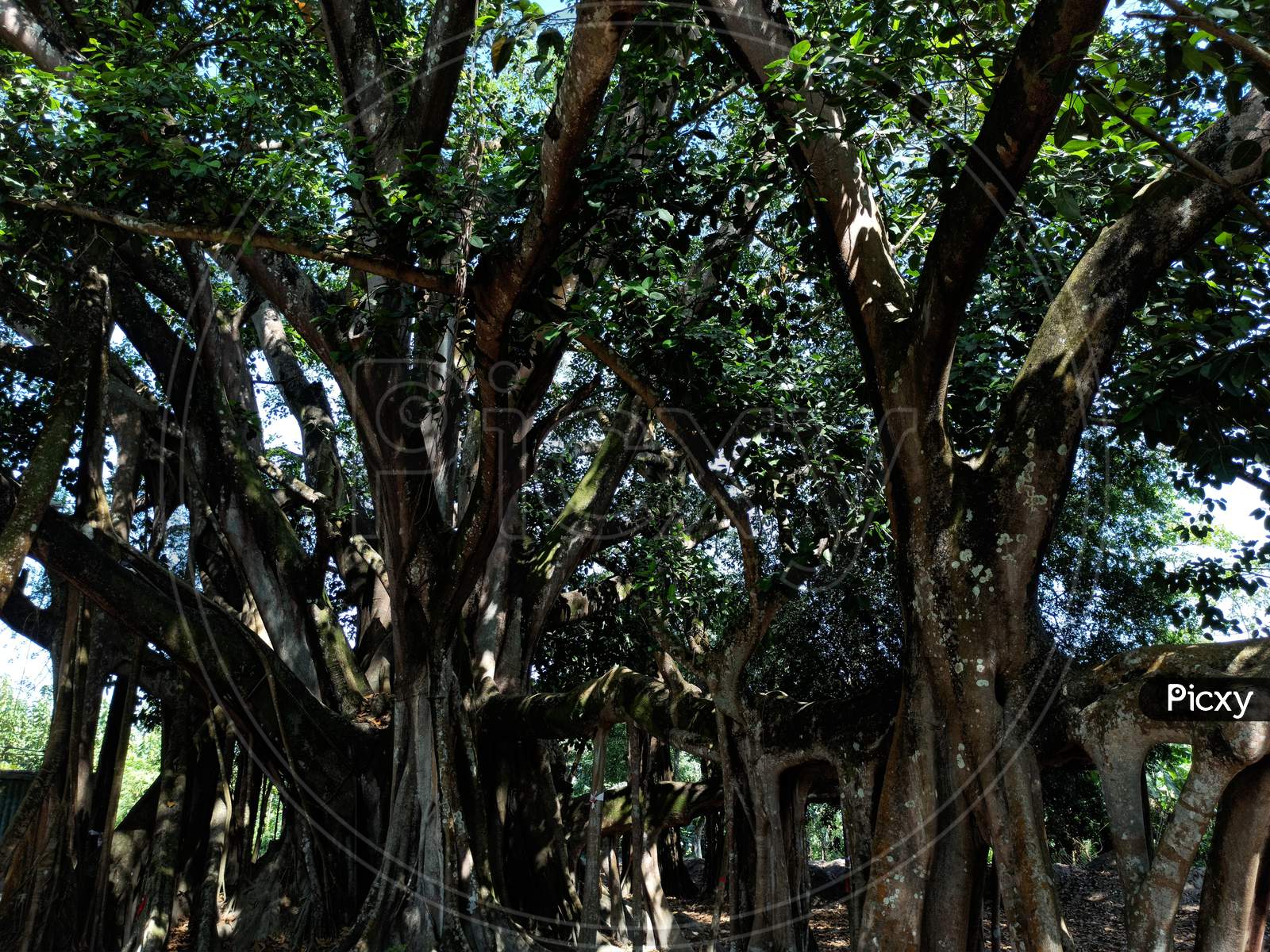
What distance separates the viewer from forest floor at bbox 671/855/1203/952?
26.3ft

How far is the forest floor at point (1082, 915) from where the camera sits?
802 cm

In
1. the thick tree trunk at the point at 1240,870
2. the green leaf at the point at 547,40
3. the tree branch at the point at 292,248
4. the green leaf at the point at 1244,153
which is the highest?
the green leaf at the point at 547,40

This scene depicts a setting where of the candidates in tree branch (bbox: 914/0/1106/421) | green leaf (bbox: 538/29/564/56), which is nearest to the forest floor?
tree branch (bbox: 914/0/1106/421)

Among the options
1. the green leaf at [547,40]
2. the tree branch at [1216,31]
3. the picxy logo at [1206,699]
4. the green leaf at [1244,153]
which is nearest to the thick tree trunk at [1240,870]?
the picxy logo at [1206,699]

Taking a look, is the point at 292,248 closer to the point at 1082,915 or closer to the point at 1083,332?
the point at 1083,332

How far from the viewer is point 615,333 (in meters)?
5.09

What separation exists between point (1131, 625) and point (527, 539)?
191 inches

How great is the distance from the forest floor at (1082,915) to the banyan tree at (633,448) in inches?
37.1

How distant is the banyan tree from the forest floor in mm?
943

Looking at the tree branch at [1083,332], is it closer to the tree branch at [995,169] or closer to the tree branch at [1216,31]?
the tree branch at [995,169]

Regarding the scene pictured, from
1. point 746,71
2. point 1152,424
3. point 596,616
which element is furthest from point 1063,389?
point 596,616

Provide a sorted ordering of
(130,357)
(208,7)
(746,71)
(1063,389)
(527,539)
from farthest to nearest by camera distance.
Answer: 1. (130,357)
2. (527,539)
3. (208,7)
4. (746,71)
5. (1063,389)

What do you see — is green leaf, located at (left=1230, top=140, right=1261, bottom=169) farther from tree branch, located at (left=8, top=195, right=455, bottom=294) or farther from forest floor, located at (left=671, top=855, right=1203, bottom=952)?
forest floor, located at (left=671, top=855, right=1203, bottom=952)

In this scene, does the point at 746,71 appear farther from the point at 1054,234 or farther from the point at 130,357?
the point at 130,357
